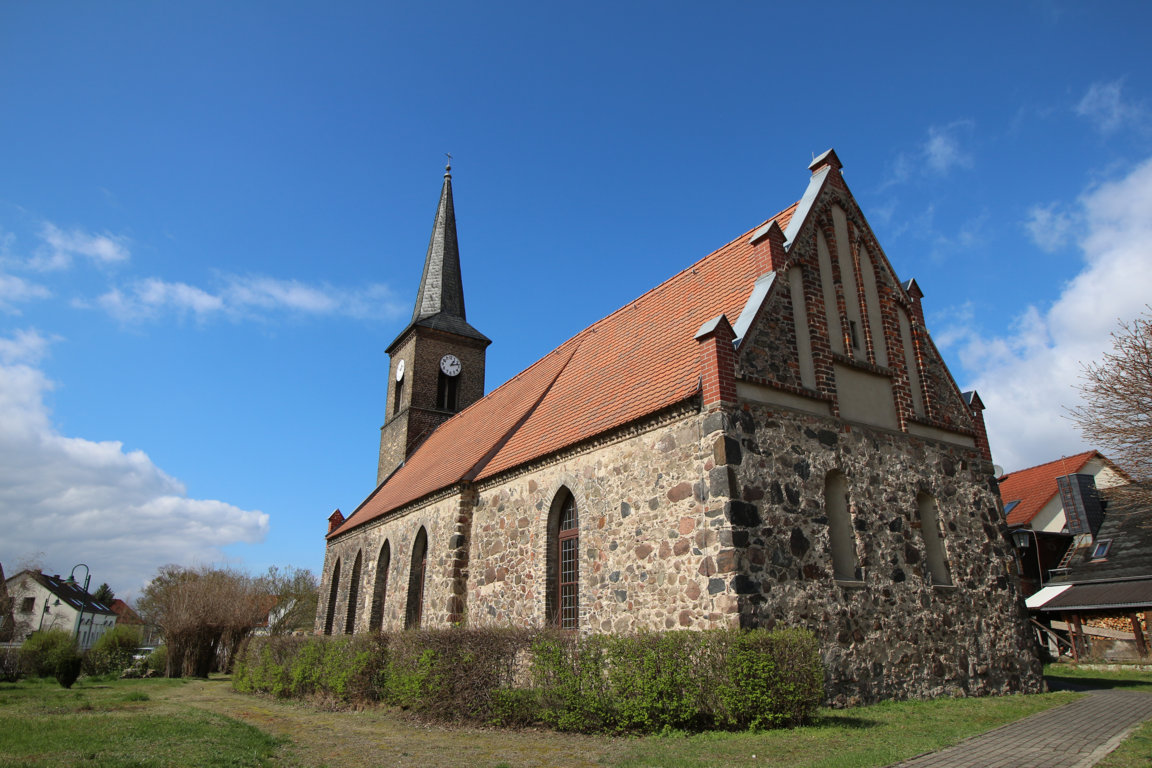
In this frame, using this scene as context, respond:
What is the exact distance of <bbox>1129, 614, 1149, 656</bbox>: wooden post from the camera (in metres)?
21.6

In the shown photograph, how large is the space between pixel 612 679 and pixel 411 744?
2700mm

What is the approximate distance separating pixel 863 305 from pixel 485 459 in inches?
366

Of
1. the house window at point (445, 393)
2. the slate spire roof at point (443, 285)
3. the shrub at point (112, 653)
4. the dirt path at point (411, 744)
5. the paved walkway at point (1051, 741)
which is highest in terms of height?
the slate spire roof at point (443, 285)

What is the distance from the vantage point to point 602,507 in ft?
40.0

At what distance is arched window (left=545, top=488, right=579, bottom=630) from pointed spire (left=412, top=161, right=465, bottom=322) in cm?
1952

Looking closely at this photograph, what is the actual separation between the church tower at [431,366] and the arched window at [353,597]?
5.98 meters

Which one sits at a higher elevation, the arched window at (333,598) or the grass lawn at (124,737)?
the arched window at (333,598)

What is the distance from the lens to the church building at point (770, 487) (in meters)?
10.3

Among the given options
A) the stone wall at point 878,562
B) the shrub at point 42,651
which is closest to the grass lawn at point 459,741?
the stone wall at point 878,562

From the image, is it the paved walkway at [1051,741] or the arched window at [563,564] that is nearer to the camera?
the paved walkway at [1051,741]

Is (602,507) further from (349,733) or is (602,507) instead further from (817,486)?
(349,733)

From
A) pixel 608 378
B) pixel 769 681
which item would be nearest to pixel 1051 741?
pixel 769 681

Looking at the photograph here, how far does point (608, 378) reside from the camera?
14750mm

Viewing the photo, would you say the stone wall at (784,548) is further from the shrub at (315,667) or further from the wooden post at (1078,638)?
the wooden post at (1078,638)
